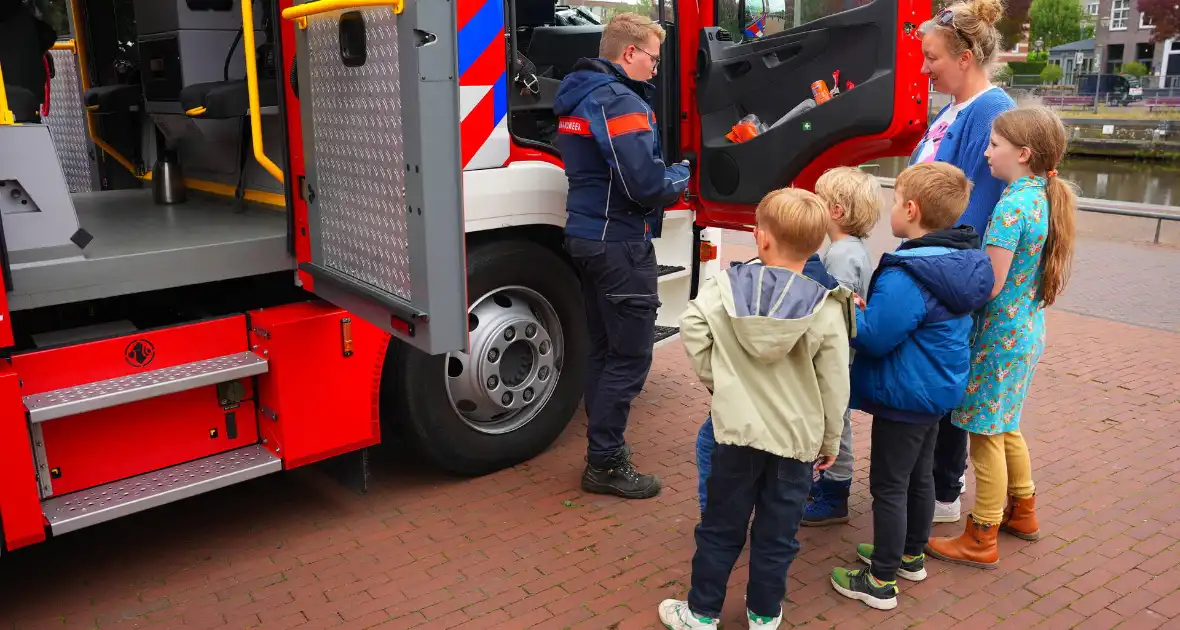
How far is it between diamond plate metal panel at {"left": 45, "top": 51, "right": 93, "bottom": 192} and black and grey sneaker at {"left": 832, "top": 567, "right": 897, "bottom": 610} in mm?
4598

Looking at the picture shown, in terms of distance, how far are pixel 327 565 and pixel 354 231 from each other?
1.31 meters

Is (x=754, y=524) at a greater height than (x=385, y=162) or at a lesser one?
lesser

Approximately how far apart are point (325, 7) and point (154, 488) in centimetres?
175

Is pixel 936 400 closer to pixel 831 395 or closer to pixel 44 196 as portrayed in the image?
pixel 831 395

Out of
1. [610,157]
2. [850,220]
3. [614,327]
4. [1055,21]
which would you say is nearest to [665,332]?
[614,327]

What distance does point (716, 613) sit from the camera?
3.13 metres

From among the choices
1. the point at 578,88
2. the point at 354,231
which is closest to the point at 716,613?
the point at 354,231

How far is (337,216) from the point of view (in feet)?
11.0

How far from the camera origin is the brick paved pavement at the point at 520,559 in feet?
10.9

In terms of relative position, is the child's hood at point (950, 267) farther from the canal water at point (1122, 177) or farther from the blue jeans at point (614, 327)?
the canal water at point (1122, 177)

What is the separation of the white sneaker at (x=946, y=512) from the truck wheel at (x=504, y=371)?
169cm

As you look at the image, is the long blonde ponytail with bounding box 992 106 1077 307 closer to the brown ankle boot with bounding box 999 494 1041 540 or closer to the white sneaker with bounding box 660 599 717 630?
the brown ankle boot with bounding box 999 494 1041 540

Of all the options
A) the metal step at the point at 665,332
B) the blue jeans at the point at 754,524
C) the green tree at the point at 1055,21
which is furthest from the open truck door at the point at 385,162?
the green tree at the point at 1055,21

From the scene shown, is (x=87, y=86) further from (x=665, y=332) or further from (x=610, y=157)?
(x=665, y=332)
